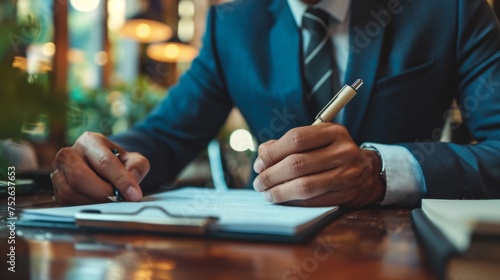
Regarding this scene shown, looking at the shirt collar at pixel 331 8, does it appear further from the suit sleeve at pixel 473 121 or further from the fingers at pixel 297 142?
the fingers at pixel 297 142

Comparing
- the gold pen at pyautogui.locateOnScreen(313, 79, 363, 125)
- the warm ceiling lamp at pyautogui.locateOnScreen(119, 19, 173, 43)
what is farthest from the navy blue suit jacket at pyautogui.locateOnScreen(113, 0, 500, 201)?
the warm ceiling lamp at pyautogui.locateOnScreen(119, 19, 173, 43)

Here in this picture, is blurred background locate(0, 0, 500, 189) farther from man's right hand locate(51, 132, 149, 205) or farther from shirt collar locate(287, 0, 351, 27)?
shirt collar locate(287, 0, 351, 27)

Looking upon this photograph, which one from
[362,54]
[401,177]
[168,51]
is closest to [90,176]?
[401,177]

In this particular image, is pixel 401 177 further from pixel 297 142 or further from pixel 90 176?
pixel 90 176

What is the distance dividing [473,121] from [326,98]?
1.09 feet

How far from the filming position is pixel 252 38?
46.2 inches

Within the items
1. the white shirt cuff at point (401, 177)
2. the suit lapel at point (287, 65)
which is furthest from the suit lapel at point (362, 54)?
the white shirt cuff at point (401, 177)

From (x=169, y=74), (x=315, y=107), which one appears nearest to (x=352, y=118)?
(x=315, y=107)

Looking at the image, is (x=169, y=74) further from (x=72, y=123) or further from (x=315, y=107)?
(x=72, y=123)

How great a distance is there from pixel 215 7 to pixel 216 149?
0.92 meters

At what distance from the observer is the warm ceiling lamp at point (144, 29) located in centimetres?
409

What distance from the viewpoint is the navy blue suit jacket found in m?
1.00

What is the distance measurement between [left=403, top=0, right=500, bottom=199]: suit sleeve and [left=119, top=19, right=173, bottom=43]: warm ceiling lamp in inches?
134

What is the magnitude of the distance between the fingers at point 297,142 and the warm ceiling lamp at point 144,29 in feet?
11.9
